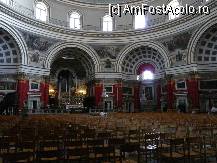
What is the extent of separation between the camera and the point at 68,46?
35469mm

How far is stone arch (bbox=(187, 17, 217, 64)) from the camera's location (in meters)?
27.6

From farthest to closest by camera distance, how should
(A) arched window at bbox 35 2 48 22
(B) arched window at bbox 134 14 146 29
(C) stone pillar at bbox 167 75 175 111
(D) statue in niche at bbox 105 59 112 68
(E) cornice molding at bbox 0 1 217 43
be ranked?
(B) arched window at bbox 134 14 146 29 < (D) statue in niche at bbox 105 59 112 68 < (A) arched window at bbox 35 2 48 22 < (C) stone pillar at bbox 167 75 175 111 < (E) cornice molding at bbox 0 1 217 43

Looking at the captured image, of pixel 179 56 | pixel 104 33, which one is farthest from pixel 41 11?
pixel 179 56

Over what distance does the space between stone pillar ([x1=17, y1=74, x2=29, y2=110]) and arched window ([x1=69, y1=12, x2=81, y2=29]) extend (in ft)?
35.0

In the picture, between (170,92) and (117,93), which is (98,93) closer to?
(117,93)

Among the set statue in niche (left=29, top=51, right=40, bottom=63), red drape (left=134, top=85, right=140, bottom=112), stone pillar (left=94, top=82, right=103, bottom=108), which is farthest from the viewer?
red drape (left=134, top=85, right=140, bottom=112)

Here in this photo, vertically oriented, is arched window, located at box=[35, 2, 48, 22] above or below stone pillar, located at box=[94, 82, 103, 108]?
above

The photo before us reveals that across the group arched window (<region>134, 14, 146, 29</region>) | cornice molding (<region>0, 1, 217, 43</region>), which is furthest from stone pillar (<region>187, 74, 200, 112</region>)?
arched window (<region>134, 14, 146, 29</region>)

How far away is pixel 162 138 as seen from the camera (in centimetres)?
811

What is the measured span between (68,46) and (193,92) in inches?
639

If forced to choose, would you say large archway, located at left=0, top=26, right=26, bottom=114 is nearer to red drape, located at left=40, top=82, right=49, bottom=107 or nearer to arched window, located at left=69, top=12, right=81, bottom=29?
red drape, located at left=40, top=82, right=49, bottom=107

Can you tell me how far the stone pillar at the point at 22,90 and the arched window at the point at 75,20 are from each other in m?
10.7

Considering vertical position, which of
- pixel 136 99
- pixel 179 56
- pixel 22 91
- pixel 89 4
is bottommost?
pixel 136 99

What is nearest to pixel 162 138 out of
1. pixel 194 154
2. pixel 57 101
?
pixel 194 154
